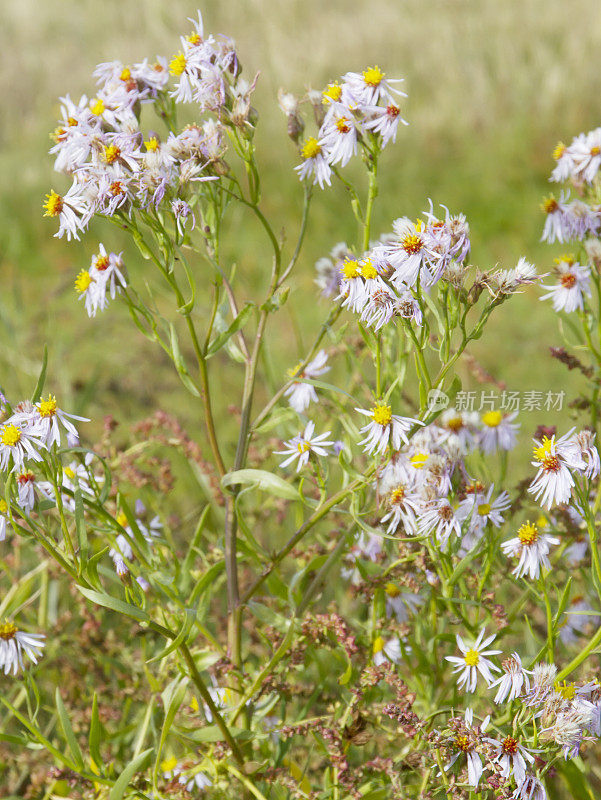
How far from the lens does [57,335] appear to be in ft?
13.2

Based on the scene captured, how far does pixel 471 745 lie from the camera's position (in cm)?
121

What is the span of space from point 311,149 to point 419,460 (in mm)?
573

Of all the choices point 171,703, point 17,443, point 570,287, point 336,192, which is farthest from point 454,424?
point 336,192

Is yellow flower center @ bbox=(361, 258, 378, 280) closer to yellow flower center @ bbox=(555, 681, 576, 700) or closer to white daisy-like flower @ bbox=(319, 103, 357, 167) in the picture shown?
white daisy-like flower @ bbox=(319, 103, 357, 167)

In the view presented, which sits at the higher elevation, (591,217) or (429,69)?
(429,69)

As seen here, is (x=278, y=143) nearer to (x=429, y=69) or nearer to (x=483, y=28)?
(x=429, y=69)

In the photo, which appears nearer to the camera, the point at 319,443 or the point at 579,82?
the point at 319,443

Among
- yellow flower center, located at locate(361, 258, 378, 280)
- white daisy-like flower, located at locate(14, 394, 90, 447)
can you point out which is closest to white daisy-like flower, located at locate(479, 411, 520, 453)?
yellow flower center, located at locate(361, 258, 378, 280)

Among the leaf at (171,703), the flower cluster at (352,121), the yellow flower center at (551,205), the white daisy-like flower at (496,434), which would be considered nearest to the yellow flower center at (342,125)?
the flower cluster at (352,121)

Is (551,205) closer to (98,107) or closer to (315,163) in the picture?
(315,163)

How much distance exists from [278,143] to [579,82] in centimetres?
203

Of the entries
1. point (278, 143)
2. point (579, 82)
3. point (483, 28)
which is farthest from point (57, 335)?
point (483, 28)

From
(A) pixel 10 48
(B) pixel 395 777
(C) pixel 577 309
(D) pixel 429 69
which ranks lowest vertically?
(B) pixel 395 777

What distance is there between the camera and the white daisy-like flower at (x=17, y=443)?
1245 millimetres
